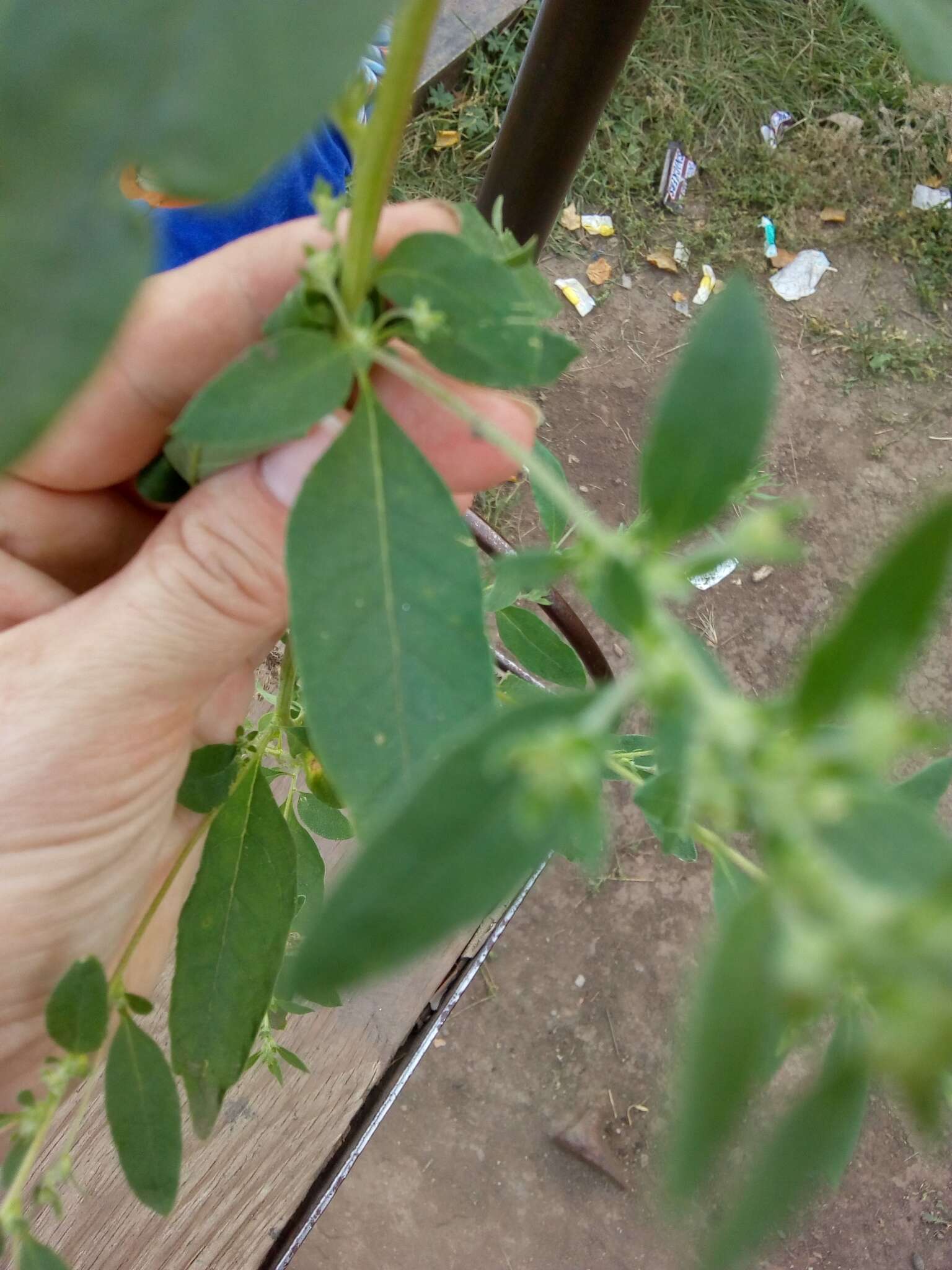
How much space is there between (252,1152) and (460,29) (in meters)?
2.78

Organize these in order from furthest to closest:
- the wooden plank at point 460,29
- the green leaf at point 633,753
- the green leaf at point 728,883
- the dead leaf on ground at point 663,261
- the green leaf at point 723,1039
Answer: the dead leaf on ground at point 663,261 < the wooden plank at point 460,29 < the green leaf at point 633,753 < the green leaf at point 728,883 < the green leaf at point 723,1039

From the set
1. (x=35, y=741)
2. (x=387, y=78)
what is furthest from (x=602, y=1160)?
(x=387, y=78)

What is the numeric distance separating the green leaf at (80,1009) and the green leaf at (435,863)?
38cm

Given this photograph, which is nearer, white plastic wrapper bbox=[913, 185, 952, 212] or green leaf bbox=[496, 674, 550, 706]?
green leaf bbox=[496, 674, 550, 706]

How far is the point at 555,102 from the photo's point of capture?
1.33 meters

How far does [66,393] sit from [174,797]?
2.35 feet

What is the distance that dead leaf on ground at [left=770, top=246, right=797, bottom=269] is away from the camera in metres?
2.90

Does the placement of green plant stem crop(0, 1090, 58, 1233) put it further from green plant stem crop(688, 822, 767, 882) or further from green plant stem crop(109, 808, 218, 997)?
green plant stem crop(688, 822, 767, 882)

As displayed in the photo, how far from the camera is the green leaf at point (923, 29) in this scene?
1.56 ft

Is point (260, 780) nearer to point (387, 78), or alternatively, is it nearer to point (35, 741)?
point (35, 741)

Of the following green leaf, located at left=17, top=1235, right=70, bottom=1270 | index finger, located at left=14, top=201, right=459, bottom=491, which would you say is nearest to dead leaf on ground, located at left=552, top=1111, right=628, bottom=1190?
green leaf, located at left=17, top=1235, right=70, bottom=1270

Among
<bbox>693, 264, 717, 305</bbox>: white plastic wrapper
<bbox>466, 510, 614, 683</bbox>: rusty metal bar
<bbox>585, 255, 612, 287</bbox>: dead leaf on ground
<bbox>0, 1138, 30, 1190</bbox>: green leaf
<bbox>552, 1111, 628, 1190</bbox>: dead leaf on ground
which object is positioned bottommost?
<bbox>552, 1111, 628, 1190</bbox>: dead leaf on ground

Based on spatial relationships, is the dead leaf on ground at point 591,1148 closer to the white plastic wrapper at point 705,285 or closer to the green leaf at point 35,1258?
the green leaf at point 35,1258

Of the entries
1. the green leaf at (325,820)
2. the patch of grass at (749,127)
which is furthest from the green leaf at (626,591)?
the patch of grass at (749,127)
